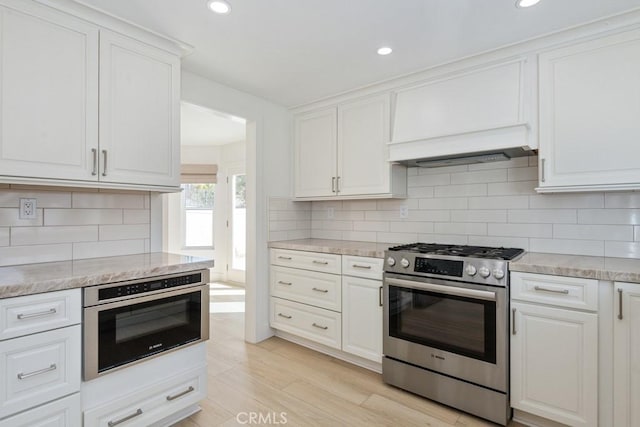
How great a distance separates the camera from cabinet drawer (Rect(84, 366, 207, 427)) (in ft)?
5.35

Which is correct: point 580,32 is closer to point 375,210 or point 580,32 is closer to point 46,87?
point 375,210

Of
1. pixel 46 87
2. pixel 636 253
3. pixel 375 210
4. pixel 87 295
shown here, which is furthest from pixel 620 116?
pixel 46 87

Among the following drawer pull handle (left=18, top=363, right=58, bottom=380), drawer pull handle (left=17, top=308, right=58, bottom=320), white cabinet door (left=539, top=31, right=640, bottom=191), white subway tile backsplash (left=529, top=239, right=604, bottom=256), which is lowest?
drawer pull handle (left=18, top=363, right=58, bottom=380)

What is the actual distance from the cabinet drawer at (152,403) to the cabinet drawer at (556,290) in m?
1.98

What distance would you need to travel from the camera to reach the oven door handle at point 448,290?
1.98 meters

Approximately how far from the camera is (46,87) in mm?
1705

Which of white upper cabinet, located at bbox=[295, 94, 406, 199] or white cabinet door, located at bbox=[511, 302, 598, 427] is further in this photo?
white upper cabinet, located at bbox=[295, 94, 406, 199]

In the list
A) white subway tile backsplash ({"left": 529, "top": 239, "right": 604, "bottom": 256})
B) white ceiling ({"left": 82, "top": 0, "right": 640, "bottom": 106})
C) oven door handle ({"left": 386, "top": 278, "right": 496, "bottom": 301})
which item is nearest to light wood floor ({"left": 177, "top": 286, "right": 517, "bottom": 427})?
oven door handle ({"left": 386, "top": 278, "right": 496, "bottom": 301})

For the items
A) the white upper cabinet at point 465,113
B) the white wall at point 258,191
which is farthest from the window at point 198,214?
A: the white upper cabinet at point 465,113

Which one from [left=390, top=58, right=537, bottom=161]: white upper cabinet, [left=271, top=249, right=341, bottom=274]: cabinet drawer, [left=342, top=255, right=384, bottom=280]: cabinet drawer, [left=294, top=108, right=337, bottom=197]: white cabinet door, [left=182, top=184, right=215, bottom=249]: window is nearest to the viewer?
[left=390, top=58, right=537, bottom=161]: white upper cabinet

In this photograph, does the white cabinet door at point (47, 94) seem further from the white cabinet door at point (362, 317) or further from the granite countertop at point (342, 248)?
the white cabinet door at point (362, 317)

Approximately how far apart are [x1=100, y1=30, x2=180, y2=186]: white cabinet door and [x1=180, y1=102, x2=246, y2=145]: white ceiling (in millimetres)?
1499

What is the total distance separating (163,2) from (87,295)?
5.07 feet

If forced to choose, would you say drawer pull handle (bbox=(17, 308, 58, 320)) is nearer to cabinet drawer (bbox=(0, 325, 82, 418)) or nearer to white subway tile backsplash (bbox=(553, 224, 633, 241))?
cabinet drawer (bbox=(0, 325, 82, 418))
